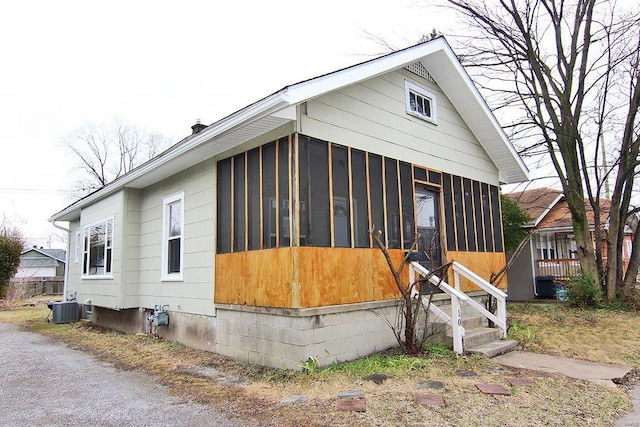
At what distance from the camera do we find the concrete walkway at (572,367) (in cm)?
494

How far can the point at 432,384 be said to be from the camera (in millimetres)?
4535

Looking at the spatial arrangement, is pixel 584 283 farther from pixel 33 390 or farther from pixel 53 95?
pixel 53 95

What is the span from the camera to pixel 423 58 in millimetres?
7410

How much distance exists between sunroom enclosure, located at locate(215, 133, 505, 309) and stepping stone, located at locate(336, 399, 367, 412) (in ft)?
4.31

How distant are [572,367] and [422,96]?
5.02 metres

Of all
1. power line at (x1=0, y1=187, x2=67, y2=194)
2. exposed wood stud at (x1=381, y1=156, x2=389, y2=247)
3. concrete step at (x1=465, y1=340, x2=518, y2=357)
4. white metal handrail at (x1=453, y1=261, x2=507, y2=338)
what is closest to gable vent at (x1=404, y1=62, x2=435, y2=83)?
exposed wood stud at (x1=381, y1=156, x2=389, y2=247)

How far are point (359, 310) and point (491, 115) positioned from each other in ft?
17.0

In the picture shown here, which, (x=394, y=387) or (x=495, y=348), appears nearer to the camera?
(x=394, y=387)

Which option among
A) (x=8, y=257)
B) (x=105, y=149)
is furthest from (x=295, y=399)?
(x=105, y=149)

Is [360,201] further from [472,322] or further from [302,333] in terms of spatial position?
[472,322]

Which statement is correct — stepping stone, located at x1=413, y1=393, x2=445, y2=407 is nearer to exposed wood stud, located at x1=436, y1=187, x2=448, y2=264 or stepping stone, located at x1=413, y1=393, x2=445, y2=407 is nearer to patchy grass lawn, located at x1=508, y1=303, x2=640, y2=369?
patchy grass lawn, located at x1=508, y1=303, x2=640, y2=369

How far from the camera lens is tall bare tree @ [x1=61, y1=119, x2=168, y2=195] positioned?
119ft

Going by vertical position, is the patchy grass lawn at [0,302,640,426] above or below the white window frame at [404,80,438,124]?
below

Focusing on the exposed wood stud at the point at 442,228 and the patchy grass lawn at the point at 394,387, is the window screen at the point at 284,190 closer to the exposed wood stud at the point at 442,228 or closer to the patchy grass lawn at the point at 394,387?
the patchy grass lawn at the point at 394,387
